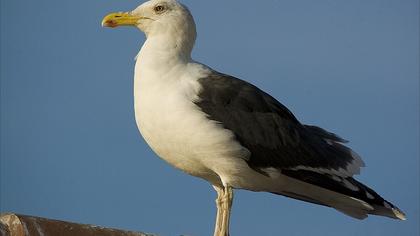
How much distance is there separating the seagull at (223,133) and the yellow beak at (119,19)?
0.01m

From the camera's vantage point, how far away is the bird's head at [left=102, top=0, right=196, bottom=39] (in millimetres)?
11367

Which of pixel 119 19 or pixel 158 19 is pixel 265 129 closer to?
pixel 158 19

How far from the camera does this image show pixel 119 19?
1161 cm

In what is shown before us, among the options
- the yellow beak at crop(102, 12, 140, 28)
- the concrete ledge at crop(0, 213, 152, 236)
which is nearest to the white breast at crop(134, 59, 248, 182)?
the yellow beak at crop(102, 12, 140, 28)

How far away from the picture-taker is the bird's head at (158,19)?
11367 mm

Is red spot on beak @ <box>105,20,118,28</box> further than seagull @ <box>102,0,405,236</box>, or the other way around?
red spot on beak @ <box>105,20,118,28</box>

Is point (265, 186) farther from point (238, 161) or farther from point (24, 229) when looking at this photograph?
point (24, 229)

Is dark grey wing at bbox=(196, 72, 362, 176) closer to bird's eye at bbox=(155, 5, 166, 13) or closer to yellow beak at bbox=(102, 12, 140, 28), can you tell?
bird's eye at bbox=(155, 5, 166, 13)

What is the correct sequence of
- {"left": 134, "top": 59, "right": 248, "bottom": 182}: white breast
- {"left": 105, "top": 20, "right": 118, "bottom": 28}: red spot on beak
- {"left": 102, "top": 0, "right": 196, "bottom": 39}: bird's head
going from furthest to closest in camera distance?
{"left": 105, "top": 20, "right": 118, "bottom": 28}: red spot on beak < {"left": 102, "top": 0, "right": 196, "bottom": 39}: bird's head < {"left": 134, "top": 59, "right": 248, "bottom": 182}: white breast

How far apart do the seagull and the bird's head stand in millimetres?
12

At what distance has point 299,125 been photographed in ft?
38.1

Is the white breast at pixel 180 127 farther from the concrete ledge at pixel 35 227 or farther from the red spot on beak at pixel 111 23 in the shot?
the concrete ledge at pixel 35 227

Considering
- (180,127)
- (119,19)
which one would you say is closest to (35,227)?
(180,127)

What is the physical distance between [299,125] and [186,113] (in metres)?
1.95
